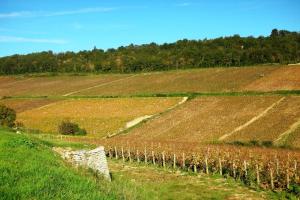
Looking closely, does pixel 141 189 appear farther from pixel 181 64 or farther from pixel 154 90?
pixel 181 64

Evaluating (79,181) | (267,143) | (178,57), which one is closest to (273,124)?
(267,143)

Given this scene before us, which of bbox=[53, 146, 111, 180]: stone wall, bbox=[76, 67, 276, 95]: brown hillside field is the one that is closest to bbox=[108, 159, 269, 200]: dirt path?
bbox=[53, 146, 111, 180]: stone wall

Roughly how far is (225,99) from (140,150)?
3101 cm

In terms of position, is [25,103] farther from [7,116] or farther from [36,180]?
[36,180]

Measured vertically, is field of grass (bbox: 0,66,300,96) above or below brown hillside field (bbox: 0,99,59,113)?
above

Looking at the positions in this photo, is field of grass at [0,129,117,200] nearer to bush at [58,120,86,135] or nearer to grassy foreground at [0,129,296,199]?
grassy foreground at [0,129,296,199]

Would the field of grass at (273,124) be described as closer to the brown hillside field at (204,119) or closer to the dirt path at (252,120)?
the dirt path at (252,120)

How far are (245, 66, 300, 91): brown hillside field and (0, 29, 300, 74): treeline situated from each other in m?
24.4

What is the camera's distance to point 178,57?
142500mm

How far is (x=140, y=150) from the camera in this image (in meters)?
45.6

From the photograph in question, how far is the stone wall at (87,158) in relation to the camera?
25500 mm

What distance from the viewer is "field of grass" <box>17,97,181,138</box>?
6834 centimetres

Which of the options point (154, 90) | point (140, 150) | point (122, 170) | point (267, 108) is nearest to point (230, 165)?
point (122, 170)

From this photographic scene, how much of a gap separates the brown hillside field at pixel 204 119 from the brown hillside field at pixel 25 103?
108 ft
